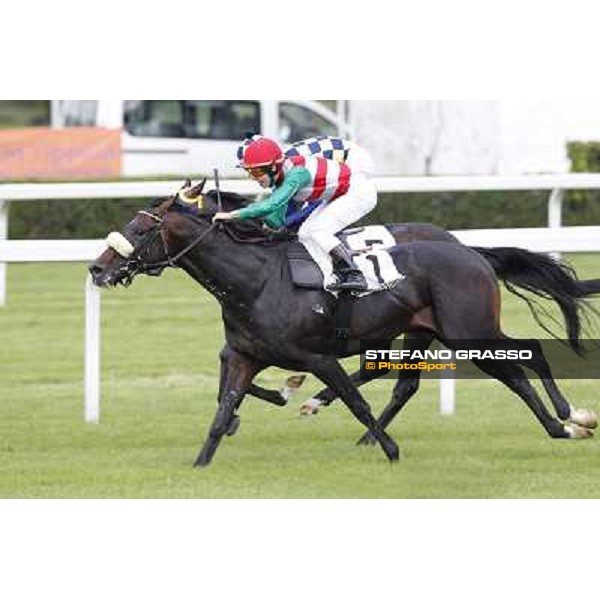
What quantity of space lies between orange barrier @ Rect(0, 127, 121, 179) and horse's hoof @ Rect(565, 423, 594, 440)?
15.0 meters

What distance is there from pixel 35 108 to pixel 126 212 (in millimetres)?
22067

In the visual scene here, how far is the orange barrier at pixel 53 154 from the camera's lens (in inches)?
907

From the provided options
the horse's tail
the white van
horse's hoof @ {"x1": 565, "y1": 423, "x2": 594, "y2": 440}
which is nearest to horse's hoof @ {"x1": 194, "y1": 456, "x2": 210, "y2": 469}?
horse's hoof @ {"x1": 565, "y1": 423, "x2": 594, "y2": 440}

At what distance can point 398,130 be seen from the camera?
81.7 feet

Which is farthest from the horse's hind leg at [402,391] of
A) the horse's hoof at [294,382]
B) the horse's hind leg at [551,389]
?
the horse's hind leg at [551,389]

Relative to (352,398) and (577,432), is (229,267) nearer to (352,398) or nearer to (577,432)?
(352,398)

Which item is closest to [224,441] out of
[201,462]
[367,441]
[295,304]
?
[367,441]

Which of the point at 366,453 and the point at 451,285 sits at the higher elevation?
the point at 451,285

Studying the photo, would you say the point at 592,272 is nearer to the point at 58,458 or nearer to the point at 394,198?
the point at 58,458

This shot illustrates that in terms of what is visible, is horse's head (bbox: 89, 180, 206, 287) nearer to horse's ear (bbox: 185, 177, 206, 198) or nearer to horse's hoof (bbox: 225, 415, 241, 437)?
horse's ear (bbox: 185, 177, 206, 198)

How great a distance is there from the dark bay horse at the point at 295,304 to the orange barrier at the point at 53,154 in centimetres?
1460

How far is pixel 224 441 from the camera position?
9250mm

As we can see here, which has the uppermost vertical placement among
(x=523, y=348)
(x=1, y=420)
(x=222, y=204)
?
(x=222, y=204)

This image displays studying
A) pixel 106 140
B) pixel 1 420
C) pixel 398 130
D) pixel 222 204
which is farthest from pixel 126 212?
pixel 222 204
